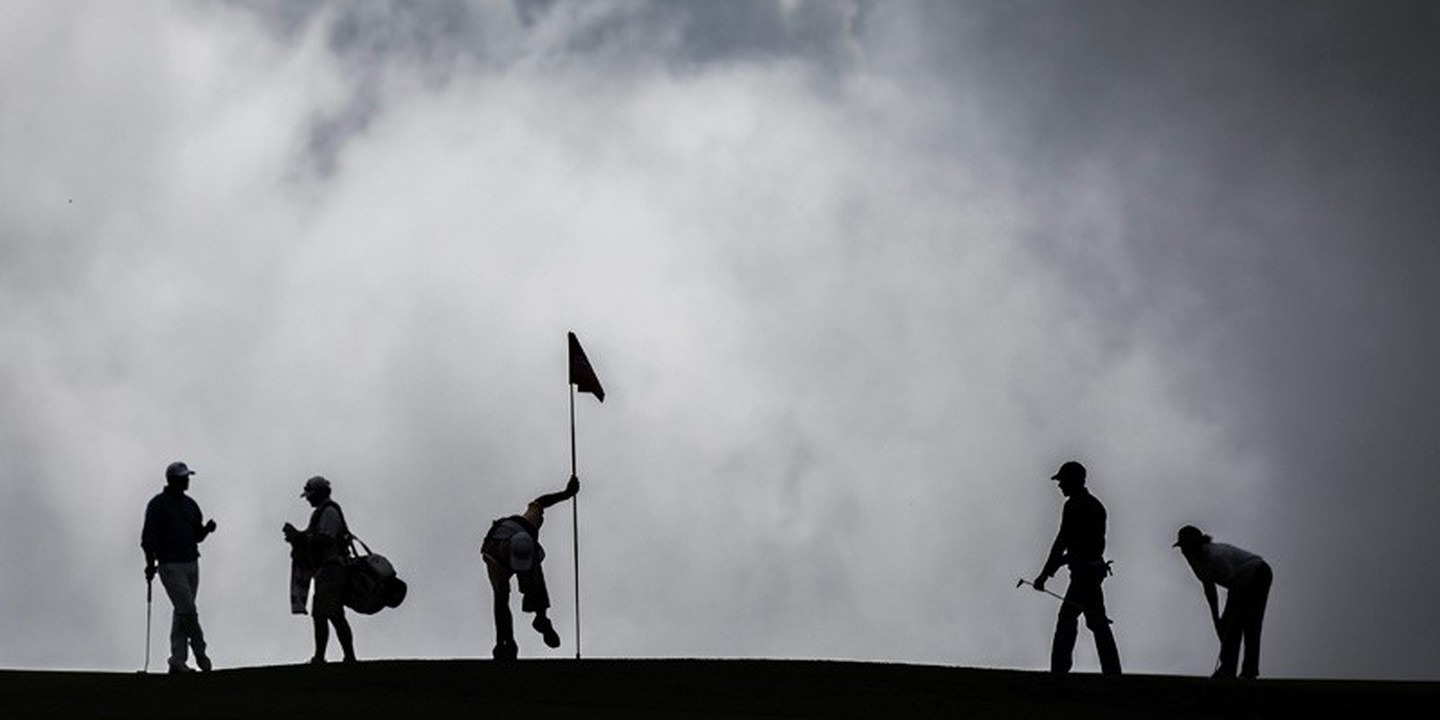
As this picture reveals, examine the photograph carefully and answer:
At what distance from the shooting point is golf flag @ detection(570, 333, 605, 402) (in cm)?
2719

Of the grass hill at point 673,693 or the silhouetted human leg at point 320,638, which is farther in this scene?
the silhouetted human leg at point 320,638

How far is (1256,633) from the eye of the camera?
69.4ft

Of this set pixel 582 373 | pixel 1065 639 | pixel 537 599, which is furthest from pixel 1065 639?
pixel 582 373

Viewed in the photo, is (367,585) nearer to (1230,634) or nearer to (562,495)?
(562,495)

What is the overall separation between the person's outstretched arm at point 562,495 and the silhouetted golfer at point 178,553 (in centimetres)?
341

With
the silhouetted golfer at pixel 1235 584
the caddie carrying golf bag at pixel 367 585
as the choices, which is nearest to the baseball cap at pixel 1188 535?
the silhouetted golfer at pixel 1235 584

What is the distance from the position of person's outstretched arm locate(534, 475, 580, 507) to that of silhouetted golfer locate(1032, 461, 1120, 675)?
509 cm

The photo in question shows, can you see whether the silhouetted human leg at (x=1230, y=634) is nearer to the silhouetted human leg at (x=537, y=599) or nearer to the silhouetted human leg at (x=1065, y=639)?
the silhouetted human leg at (x=1065, y=639)

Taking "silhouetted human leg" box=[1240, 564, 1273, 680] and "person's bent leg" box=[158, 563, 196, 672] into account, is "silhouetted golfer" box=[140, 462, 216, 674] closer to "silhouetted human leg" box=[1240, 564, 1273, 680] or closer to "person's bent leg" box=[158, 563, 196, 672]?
"person's bent leg" box=[158, 563, 196, 672]

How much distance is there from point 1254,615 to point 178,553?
984cm

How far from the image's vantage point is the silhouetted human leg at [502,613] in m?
22.8

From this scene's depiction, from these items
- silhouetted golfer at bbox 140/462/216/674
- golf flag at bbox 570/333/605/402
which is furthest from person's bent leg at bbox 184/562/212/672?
golf flag at bbox 570/333/605/402

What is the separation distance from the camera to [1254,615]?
21.1 meters

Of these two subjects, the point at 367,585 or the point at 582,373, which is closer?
the point at 367,585
